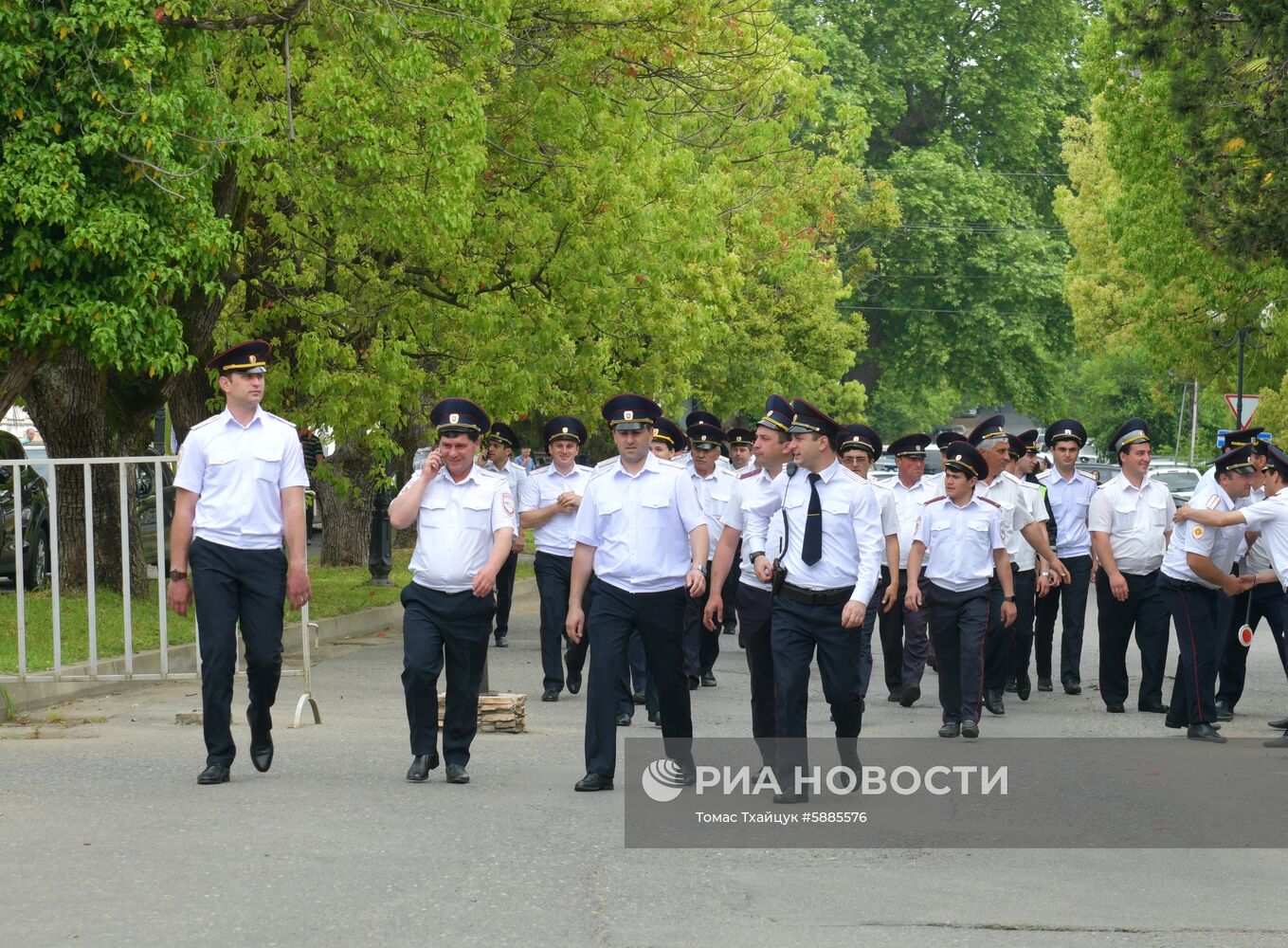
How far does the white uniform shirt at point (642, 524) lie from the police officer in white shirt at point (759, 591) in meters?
0.21

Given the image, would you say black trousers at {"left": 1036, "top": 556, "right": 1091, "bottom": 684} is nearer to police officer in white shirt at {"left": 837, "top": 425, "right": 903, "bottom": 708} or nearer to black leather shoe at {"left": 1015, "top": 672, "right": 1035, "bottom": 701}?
black leather shoe at {"left": 1015, "top": 672, "right": 1035, "bottom": 701}

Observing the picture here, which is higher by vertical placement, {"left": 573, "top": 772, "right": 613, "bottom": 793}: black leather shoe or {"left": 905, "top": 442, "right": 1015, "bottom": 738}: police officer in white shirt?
{"left": 905, "top": 442, "right": 1015, "bottom": 738}: police officer in white shirt

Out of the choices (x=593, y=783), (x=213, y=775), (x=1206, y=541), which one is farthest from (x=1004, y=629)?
(x=213, y=775)

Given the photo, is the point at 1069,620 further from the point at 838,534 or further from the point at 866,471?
the point at 838,534

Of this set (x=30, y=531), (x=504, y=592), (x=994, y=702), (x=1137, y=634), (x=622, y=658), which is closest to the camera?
(x=622, y=658)

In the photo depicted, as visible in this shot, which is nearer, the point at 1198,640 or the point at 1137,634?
the point at 1198,640

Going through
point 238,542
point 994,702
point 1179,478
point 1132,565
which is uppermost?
point 238,542

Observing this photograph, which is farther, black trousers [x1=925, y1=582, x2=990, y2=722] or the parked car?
the parked car

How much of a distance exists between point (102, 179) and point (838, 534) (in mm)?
7752

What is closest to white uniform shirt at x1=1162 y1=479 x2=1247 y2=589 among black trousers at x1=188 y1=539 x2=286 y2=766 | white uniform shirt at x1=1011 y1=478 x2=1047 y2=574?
white uniform shirt at x1=1011 y1=478 x2=1047 y2=574

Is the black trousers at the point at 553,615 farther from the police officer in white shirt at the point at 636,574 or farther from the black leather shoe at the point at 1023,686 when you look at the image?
the police officer in white shirt at the point at 636,574

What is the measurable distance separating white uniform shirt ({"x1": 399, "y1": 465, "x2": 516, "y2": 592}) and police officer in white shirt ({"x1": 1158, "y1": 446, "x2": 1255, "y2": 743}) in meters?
4.63

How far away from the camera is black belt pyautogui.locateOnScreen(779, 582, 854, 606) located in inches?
364

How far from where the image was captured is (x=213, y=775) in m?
9.48
